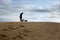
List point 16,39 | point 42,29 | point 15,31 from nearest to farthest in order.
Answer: point 16,39 < point 15,31 < point 42,29

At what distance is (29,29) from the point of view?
22.0 meters

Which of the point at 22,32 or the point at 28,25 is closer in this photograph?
the point at 22,32

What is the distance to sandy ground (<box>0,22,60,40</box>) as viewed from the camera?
20406 millimetres

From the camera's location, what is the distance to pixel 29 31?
2162 centimetres

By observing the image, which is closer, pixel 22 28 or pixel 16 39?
pixel 16 39

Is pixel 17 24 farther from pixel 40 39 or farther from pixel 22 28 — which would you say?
pixel 40 39

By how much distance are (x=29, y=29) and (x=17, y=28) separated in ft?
4.09

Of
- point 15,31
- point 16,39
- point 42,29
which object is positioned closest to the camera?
point 16,39

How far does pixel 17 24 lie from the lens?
2314 cm

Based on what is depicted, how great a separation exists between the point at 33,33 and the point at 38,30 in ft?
3.39

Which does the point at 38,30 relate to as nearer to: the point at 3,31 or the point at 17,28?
the point at 17,28

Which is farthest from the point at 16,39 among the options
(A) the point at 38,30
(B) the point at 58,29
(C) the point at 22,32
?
(B) the point at 58,29

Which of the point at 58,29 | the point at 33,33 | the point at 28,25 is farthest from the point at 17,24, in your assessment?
the point at 58,29

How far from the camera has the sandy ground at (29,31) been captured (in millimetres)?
20406
